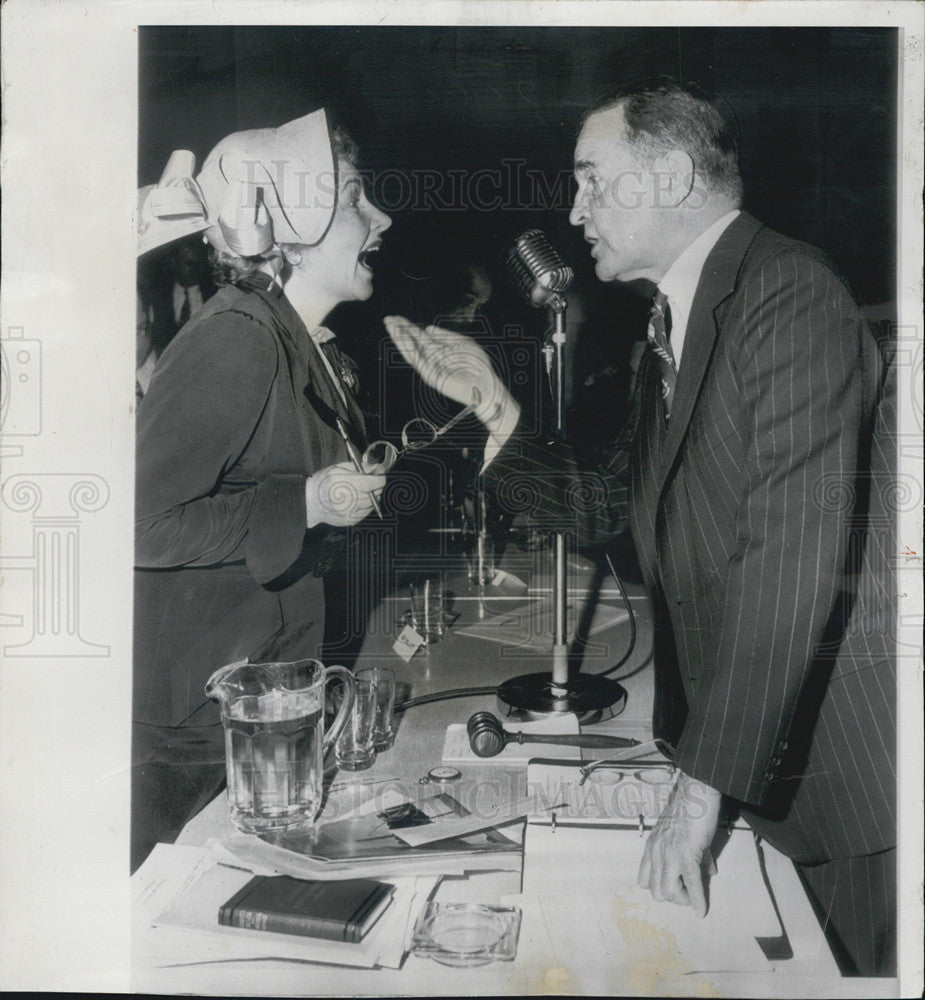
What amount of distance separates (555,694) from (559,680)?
0.02 metres

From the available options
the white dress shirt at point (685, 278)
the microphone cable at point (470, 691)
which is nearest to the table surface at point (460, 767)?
the microphone cable at point (470, 691)

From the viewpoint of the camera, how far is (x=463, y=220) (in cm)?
137

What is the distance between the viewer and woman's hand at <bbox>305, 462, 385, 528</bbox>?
1371 millimetres

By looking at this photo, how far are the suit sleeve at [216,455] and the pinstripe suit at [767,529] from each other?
34 centimetres

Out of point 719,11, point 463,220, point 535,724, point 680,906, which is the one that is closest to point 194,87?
point 463,220

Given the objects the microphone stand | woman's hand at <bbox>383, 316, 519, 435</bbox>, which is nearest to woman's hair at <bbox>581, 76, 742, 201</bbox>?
the microphone stand

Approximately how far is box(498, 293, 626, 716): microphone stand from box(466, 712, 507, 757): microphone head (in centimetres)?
5

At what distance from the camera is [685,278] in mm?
1331

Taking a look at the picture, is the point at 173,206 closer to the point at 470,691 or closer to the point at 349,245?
the point at 349,245

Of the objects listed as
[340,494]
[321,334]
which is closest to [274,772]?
[340,494]

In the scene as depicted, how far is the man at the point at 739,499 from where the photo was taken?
127cm

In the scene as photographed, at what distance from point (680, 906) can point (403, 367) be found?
872 mm

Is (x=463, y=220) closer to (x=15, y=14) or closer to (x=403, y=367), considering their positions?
(x=403, y=367)

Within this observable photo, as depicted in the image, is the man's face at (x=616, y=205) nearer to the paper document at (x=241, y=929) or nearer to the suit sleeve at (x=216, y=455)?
the suit sleeve at (x=216, y=455)
